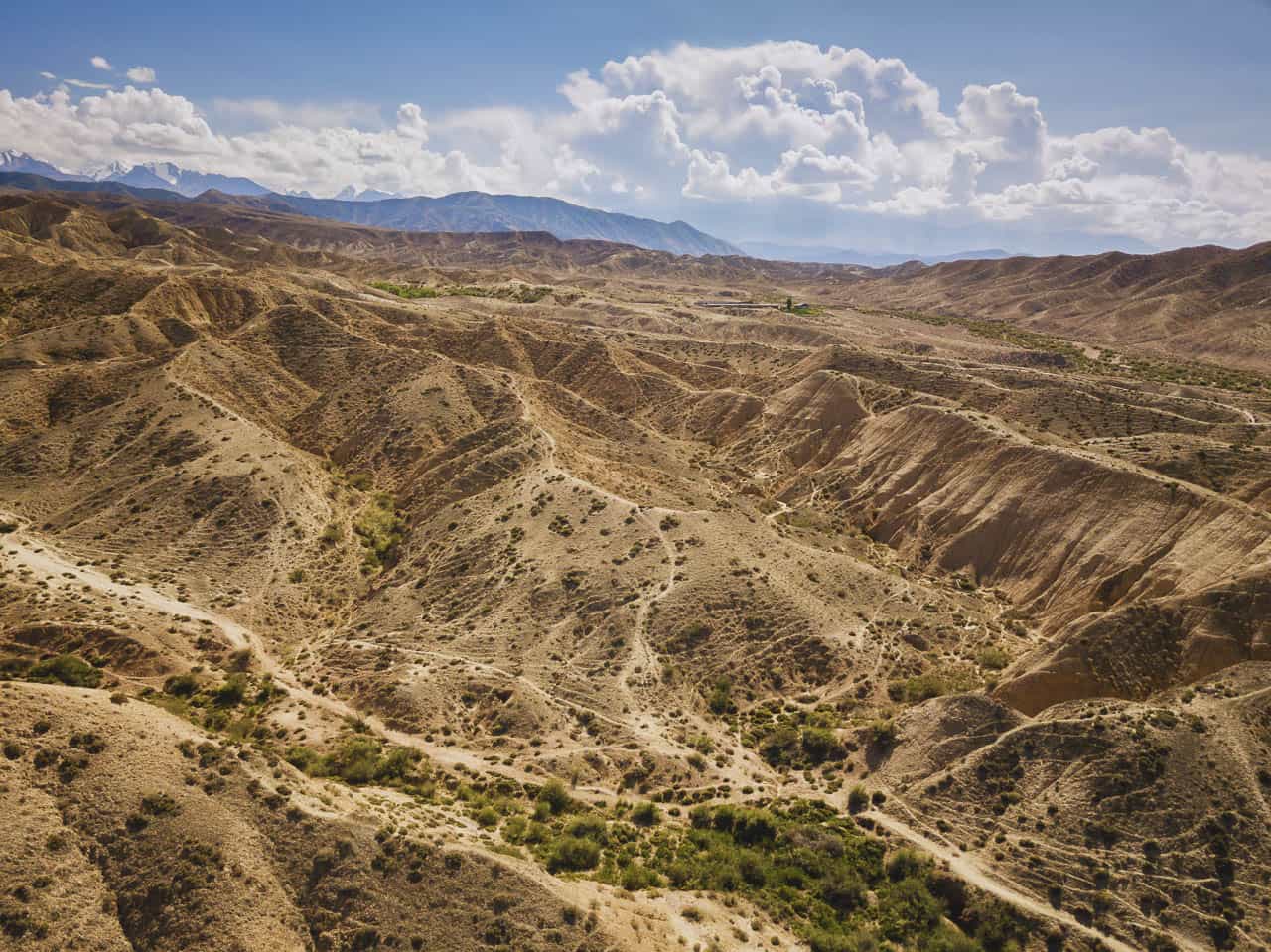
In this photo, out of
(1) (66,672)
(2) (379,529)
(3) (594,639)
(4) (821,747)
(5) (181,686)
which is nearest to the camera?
(1) (66,672)

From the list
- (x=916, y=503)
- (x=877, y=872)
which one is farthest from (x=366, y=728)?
(x=916, y=503)

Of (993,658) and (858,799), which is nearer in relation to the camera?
(858,799)

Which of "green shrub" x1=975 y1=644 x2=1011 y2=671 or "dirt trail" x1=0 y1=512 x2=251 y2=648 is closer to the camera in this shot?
"green shrub" x1=975 y1=644 x2=1011 y2=671

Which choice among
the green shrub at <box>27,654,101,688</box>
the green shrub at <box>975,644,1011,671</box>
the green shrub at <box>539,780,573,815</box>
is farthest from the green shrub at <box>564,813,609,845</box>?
the green shrub at <box>975,644,1011,671</box>

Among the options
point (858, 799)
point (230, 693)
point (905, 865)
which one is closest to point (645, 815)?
point (858, 799)

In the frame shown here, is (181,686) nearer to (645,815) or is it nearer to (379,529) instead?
(379,529)

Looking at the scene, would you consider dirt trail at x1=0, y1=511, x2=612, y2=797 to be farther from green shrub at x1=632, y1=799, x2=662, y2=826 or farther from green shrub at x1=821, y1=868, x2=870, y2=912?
green shrub at x1=821, y1=868, x2=870, y2=912

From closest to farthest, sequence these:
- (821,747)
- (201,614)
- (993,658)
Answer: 1. (821,747)
2. (993,658)
3. (201,614)

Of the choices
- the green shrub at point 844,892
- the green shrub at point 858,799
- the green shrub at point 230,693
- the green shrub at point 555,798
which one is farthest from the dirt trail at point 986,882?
the green shrub at point 230,693

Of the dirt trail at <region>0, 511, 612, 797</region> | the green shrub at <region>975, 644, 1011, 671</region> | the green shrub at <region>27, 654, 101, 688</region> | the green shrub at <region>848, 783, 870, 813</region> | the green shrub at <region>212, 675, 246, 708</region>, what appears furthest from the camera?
the green shrub at <region>975, 644, 1011, 671</region>
